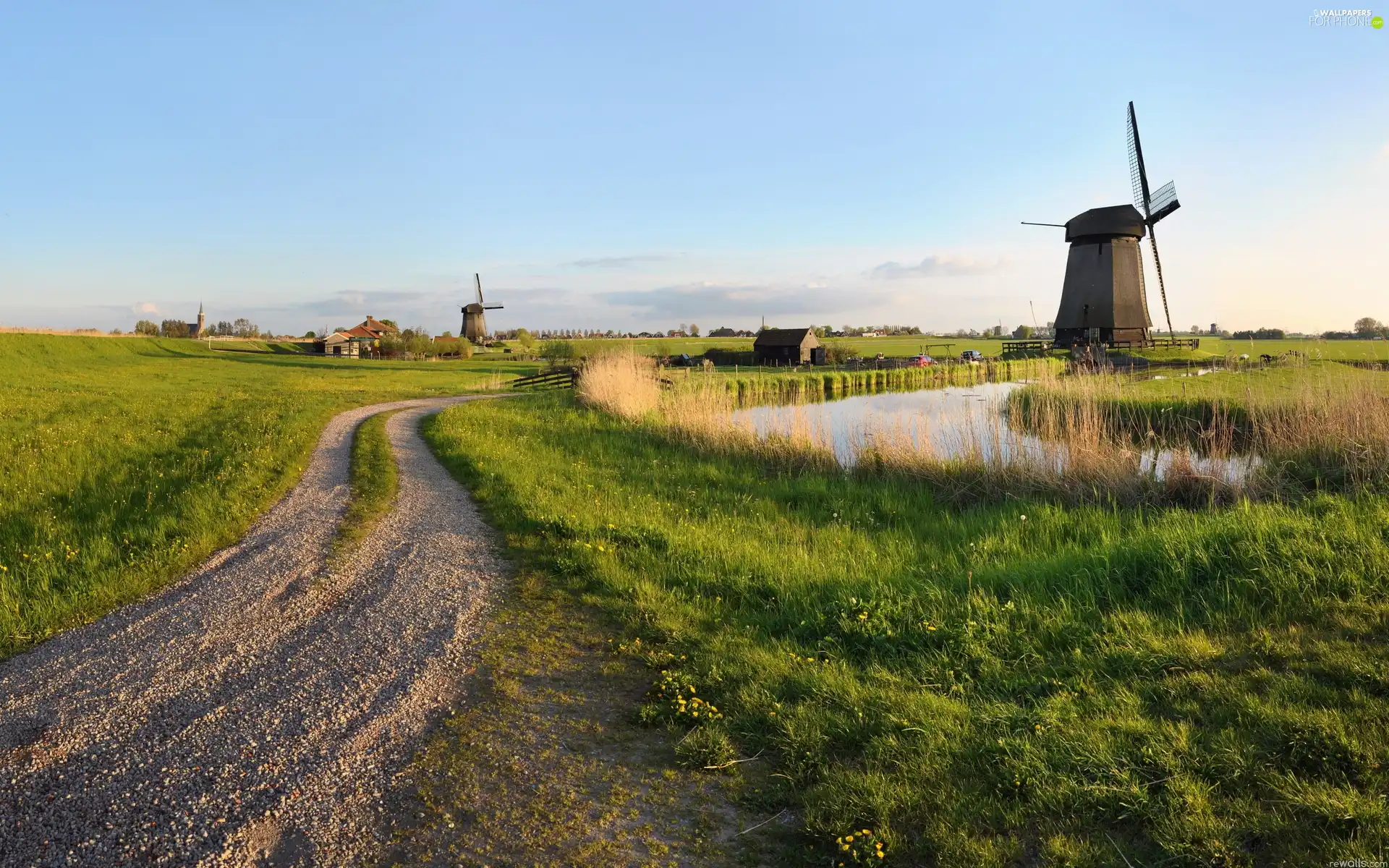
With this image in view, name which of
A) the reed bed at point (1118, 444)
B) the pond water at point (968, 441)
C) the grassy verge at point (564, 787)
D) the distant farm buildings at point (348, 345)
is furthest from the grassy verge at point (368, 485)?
the distant farm buildings at point (348, 345)

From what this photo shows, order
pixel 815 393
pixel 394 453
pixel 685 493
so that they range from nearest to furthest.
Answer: pixel 685 493
pixel 394 453
pixel 815 393

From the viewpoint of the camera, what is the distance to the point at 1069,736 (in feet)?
13.4

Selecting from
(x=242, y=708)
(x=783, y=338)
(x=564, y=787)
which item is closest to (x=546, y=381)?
(x=783, y=338)

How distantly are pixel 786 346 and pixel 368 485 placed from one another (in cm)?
5417

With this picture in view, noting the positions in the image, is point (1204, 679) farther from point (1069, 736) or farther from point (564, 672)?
point (564, 672)

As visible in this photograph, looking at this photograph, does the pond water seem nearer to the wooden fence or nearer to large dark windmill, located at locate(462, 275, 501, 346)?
the wooden fence

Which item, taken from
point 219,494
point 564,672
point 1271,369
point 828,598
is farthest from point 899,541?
point 1271,369

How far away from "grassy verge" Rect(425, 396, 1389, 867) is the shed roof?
54278 mm

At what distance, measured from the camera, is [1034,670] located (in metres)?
5.12

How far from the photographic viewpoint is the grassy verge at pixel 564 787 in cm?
348

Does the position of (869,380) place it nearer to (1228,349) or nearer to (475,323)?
(1228,349)

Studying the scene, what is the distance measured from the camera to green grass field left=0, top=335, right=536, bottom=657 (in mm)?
7441

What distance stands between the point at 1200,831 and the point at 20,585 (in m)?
10.6

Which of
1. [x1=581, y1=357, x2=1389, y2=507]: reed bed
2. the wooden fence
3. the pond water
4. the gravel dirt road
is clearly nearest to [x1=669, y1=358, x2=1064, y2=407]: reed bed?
the wooden fence
